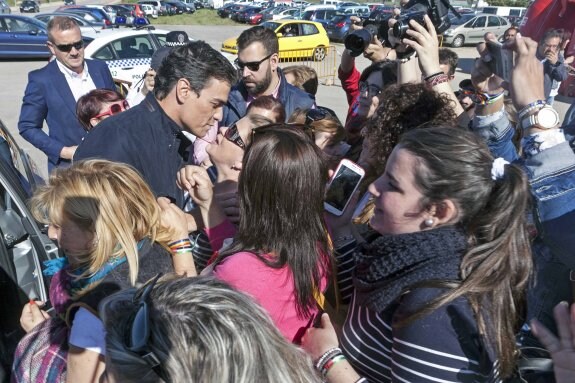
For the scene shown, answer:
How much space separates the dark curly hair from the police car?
9.28 metres

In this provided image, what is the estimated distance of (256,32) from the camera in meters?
4.22

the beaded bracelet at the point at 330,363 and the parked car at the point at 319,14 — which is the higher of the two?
the beaded bracelet at the point at 330,363

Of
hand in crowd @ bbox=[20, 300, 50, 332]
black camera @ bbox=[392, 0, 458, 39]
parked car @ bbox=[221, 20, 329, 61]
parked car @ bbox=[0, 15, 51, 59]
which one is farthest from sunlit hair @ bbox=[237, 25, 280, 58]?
parked car @ bbox=[0, 15, 51, 59]

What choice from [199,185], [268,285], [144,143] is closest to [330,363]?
[268,285]

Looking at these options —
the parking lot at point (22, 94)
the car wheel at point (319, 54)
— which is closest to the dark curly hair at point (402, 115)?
the parking lot at point (22, 94)

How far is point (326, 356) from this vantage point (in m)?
1.54

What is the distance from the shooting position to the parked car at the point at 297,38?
1841 centimetres

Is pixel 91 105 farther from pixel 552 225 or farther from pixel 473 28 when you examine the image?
pixel 473 28

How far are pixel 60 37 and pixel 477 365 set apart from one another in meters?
4.05

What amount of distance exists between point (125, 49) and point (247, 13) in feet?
79.7

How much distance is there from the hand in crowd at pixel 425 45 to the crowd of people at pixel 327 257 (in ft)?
0.04

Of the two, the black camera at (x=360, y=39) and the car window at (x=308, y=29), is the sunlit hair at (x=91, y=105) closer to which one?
the black camera at (x=360, y=39)

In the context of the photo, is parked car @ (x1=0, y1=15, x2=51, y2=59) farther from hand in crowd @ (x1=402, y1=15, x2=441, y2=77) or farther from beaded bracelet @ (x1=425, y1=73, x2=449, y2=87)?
beaded bracelet @ (x1=425, y1=73, x2=449, y2=87)

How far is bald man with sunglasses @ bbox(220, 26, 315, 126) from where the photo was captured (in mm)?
4074
